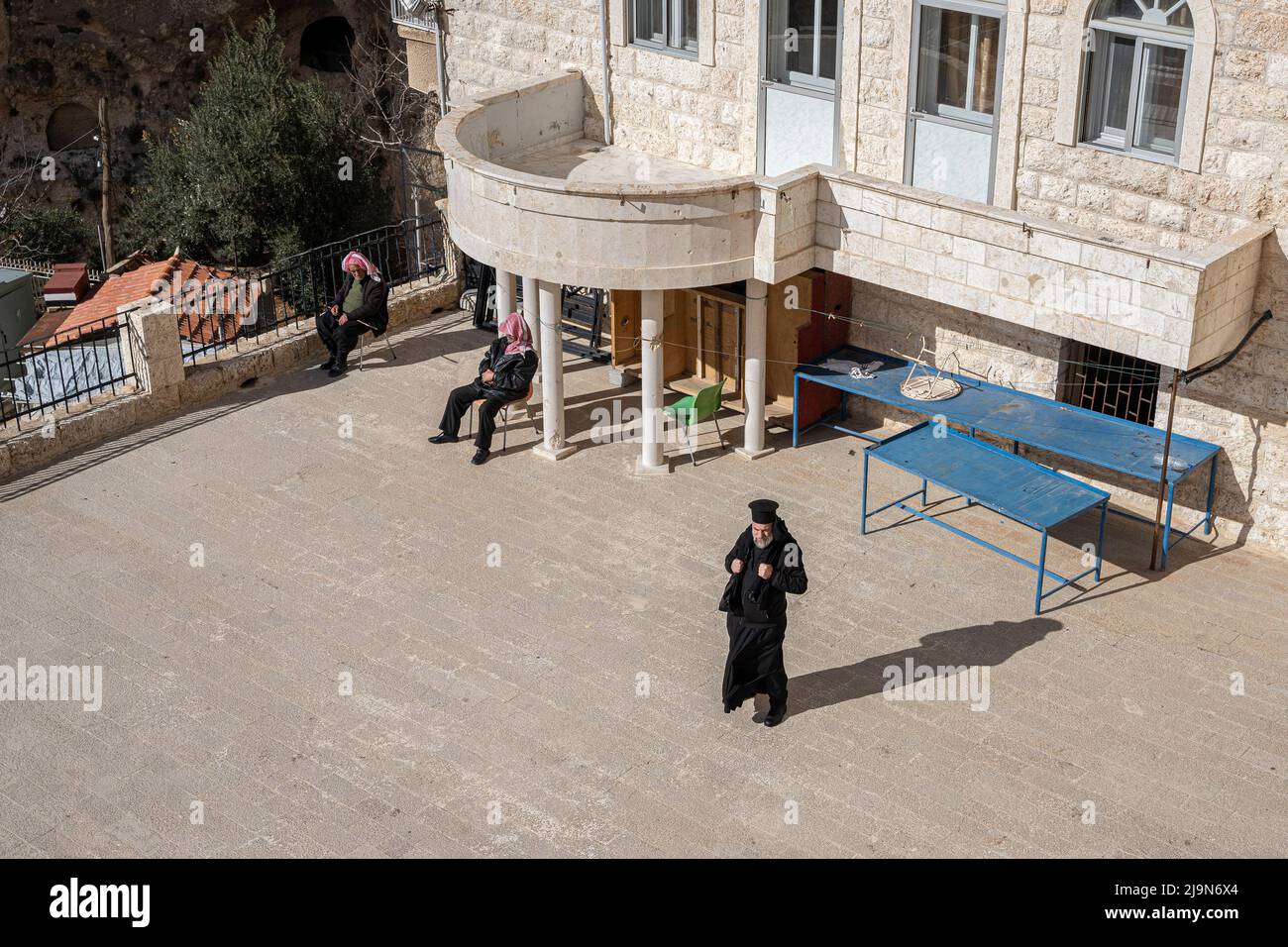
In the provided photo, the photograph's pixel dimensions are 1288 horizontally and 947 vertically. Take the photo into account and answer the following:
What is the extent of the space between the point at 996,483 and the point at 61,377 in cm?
942

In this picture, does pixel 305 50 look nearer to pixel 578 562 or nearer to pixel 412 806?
pixel 578 562

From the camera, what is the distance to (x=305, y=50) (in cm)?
3500

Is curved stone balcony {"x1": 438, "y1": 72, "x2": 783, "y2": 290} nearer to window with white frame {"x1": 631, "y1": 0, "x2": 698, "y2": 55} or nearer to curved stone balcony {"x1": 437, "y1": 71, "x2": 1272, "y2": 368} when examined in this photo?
curved stone balcony {"x1": 437, "y1": 71, "x2": 1272, "y2": 368}

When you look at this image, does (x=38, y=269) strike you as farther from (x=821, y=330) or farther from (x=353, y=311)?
(x=821, y=330)

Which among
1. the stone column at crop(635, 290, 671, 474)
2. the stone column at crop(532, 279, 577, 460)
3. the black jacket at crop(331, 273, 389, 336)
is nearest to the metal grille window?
the stone column at crop(635, 290, 671, 474)

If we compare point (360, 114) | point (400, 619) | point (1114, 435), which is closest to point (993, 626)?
point (1114, 435)

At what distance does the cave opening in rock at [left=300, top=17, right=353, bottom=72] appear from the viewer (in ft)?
114

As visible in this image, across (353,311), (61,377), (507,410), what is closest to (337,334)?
(353,311)

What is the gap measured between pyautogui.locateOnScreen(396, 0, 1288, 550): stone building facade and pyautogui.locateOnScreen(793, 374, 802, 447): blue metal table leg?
0.89 metres

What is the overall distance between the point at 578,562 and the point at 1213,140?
6398mm

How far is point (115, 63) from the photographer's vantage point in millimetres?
33781

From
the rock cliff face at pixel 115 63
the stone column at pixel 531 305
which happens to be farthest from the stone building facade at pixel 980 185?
the rock cliff face at pixel 115 63

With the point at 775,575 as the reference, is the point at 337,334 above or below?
below

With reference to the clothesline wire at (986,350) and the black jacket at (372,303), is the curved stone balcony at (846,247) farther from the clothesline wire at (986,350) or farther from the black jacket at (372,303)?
the black jacket at (372,303)
